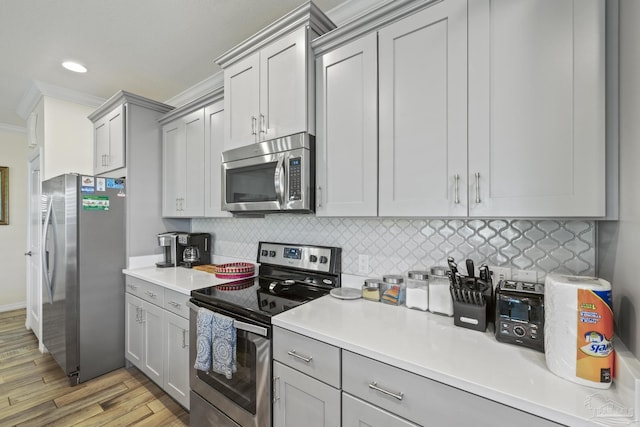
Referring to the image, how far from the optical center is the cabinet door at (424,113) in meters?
1.16

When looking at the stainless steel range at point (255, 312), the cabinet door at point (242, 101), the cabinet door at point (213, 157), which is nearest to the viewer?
the stainless steel range at point (255, 312)

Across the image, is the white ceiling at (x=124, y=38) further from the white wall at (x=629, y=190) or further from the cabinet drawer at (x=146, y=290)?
A: the cabinet drawer at (x=146, y=290)

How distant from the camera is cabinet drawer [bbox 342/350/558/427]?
0.79 meters

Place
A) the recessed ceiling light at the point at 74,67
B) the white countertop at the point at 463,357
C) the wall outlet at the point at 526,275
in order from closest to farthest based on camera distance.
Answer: the white countertop at the point at 463,357 < the wall outlet at the point at 526,275 < the recessed ceiling light at the point at 74,67

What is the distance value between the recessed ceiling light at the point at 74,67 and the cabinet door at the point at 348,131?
236 cm

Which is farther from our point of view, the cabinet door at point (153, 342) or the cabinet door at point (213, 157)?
the cabinet door at point (213, 157)

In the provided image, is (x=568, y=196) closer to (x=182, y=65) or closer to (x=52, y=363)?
(x=182, y=65)

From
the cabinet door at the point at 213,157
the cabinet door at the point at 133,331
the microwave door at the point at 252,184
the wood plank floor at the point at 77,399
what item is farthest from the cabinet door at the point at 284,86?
the wood plank floor at the point at 77,399

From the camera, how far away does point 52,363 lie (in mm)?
2686

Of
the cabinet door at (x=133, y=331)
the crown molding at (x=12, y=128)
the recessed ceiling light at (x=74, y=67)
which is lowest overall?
the cabinet door at (x=133, y=331)

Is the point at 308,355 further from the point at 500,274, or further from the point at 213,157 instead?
the point at 213,157

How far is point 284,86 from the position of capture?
5.48 ft

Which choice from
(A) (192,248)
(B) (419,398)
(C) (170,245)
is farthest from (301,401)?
(C) (170,245)

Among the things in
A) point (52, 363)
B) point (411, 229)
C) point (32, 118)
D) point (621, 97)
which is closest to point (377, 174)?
point (411, 229)
